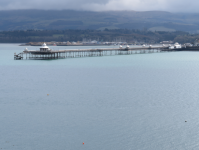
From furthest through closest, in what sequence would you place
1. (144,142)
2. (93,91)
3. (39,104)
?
1. (93,91)
2. (39,104)
3. (144,142)

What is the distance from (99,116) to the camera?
99.1 ft

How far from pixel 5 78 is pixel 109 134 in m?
34.7

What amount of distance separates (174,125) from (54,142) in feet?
33.1

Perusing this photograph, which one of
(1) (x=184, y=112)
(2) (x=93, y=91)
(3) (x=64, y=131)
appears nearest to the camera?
(3) (x=64, y=131)

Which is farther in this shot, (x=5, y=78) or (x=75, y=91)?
(x=5, y=78)

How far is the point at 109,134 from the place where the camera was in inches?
1000

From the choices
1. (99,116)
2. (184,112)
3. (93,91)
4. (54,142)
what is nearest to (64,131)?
(54,142)

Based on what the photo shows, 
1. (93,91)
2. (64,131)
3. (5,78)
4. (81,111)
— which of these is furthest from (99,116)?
(5,78)

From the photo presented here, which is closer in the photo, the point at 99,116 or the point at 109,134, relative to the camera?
the point at 109,134

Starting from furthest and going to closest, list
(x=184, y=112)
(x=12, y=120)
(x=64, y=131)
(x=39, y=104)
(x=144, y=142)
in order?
(x=39, y=104) < (x=184, y=112) < (x=12, y=120) < (x=64, y=131) < (x=144, y=142)

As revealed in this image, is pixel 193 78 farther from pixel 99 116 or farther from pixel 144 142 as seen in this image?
pixel 144 142

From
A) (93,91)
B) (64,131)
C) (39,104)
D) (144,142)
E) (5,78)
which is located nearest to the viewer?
(144,142)

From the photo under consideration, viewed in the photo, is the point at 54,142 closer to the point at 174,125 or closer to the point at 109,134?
the point at 109,134

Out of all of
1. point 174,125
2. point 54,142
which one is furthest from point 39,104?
point 174,125
